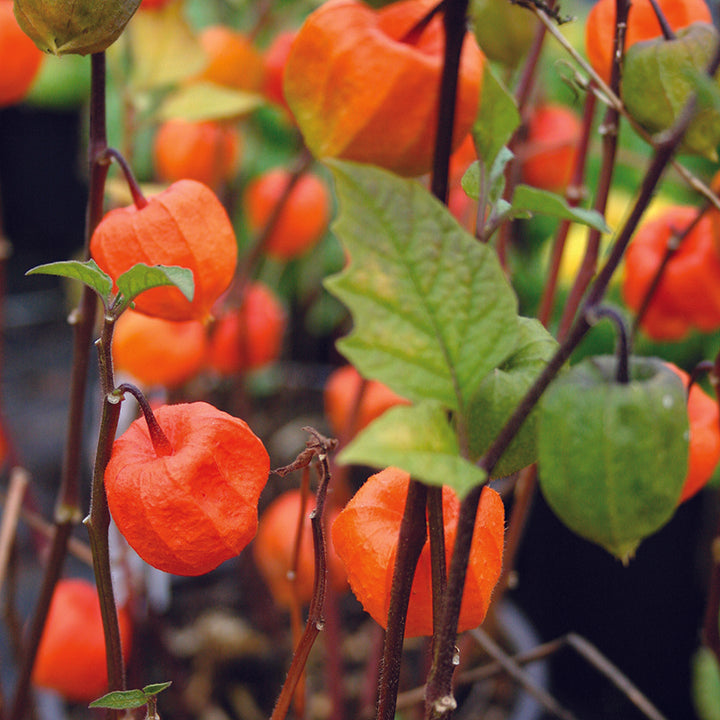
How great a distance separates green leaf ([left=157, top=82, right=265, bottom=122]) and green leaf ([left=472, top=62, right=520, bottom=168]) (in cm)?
29

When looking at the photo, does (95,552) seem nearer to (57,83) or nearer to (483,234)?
(483,234)

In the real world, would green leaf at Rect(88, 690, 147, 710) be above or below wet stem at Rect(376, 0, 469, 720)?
below

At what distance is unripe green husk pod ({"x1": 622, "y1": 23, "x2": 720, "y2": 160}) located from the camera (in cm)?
25

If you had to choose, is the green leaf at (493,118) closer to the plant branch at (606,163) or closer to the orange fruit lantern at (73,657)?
the plant branch at (606,163)

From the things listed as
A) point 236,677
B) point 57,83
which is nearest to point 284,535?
point 236,677

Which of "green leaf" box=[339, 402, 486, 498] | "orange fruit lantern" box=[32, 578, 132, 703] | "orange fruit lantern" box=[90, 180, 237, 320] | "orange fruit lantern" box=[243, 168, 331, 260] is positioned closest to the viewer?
"green leaf" box=[339, 402, 486, 498]

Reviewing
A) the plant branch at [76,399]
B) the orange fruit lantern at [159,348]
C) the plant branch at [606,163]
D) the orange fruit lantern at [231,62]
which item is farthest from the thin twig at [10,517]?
the orange fruit lantern at [231,62]

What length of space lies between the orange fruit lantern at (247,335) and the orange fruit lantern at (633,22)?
350 mm

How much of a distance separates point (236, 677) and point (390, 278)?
2.05 ft

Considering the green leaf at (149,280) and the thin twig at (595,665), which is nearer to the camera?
the green leaf at (149,280)

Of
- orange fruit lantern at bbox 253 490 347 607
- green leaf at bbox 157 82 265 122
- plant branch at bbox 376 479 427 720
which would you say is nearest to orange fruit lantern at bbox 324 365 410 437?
orange fruit lantern at bbox 253 490 347 607

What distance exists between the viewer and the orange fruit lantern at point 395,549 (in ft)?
0.76

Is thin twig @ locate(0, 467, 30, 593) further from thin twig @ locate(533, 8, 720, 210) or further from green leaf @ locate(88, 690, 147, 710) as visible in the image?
A: thin twig @ locate(533, 8, 720, 210)

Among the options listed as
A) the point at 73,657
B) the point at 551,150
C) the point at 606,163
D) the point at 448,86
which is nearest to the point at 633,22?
the point at 606,163
